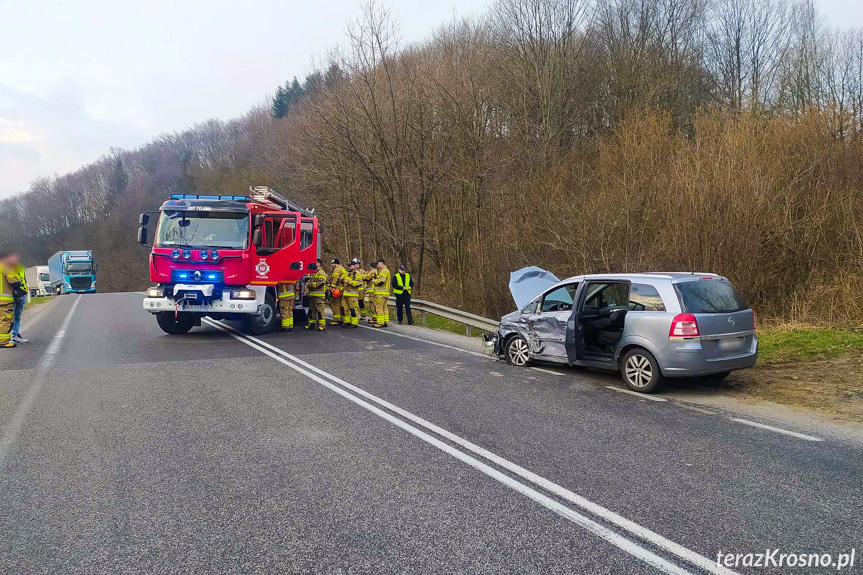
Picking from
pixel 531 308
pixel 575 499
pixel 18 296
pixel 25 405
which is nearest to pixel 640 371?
pixel 531 308

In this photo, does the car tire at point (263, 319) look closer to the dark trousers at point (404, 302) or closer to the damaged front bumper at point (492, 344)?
the dark trousers at point (404, 302)

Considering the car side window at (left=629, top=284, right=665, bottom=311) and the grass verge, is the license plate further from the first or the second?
the car side window at (left=629, top=284, right=665, bottom=311)

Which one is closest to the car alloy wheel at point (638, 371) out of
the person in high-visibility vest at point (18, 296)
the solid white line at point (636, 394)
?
the solid white line at point (636, 394)

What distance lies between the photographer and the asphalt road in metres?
3.55

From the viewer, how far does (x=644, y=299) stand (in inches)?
320

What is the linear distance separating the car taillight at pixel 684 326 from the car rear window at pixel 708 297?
11cm

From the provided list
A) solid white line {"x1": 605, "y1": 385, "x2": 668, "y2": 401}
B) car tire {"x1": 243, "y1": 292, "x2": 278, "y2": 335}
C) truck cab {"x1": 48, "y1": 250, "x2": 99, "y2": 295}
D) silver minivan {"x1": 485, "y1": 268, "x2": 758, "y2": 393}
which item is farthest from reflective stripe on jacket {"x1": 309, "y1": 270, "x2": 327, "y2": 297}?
truck cab {"x1": 48, "y1": 250, "x2": 99, "y2": 295}

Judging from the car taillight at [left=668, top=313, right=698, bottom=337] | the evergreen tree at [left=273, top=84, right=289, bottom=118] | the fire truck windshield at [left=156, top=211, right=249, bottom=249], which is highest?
the evergreen tree at [left=273, top=84, right=289, bottom=118]

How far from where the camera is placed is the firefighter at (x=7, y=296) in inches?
493

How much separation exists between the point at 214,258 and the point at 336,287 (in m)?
3.84

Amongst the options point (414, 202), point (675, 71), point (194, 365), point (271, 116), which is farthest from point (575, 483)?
point (271, 116)

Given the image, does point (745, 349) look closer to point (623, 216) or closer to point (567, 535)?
point (567, 535)

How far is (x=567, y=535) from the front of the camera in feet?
12.2

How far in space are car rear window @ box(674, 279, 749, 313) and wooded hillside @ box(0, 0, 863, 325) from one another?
219 inches
